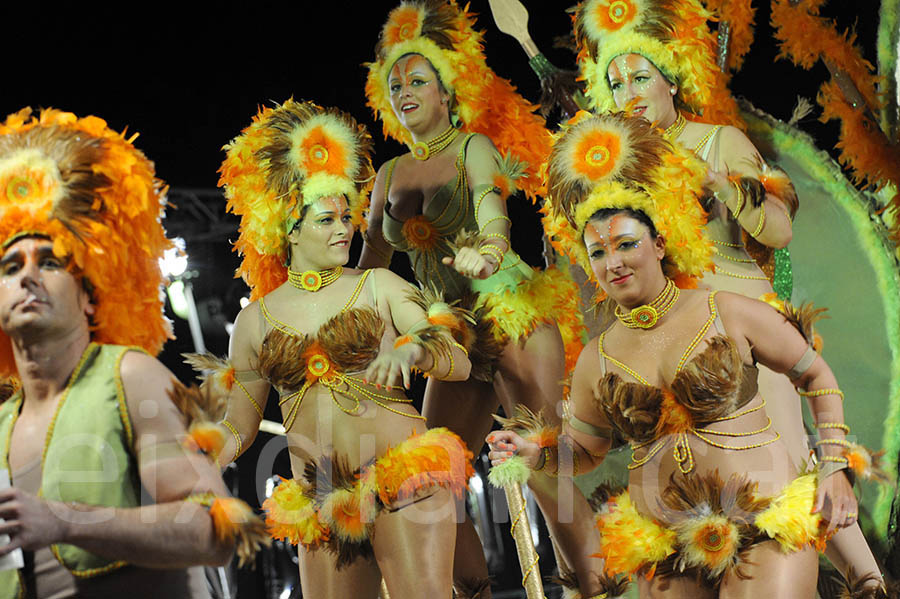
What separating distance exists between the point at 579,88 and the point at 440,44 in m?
0.59

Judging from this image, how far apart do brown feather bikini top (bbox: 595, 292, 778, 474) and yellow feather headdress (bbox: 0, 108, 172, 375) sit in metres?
1.15

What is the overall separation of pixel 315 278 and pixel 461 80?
1.00 m

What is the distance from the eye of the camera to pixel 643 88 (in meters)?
3.42

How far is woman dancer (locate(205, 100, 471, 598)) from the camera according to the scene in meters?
2.86

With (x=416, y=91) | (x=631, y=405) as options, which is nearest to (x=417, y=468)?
(x=631, y=405)

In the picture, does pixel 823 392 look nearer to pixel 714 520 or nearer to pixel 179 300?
pixel 714 520

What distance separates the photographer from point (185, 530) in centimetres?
187

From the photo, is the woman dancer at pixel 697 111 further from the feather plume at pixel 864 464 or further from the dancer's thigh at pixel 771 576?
the dancer's thigh at pixel 771 576

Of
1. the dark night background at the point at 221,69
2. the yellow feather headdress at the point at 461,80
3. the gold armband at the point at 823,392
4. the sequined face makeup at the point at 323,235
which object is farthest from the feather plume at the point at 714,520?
the dark night background at the point at 221,69

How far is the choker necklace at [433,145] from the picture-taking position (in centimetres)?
363

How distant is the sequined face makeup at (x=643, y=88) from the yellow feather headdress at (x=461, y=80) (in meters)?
0.33

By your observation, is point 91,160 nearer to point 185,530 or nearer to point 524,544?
point 185,530

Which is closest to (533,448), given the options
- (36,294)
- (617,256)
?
(617,256)

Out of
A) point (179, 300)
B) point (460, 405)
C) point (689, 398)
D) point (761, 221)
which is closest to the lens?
point (689, 398)
